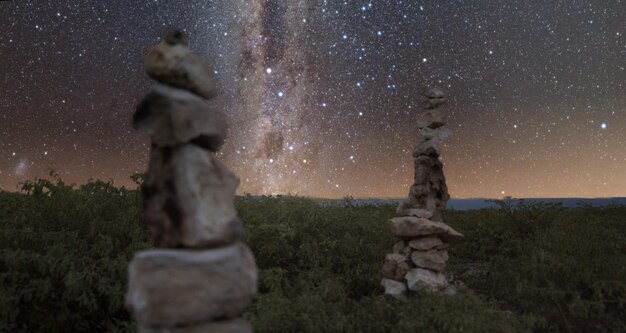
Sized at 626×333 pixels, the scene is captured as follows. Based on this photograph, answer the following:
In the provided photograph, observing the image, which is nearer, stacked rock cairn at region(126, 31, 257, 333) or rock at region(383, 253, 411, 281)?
stacked rock cairn at region(126, 31, 257, 333)

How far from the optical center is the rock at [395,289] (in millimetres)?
8492

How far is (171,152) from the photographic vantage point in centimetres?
364

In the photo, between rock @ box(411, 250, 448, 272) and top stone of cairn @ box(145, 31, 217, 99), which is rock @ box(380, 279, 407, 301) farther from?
top stone of cairn @ box(145, 31, 217, 99)

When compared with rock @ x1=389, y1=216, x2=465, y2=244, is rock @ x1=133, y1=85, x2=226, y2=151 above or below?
above

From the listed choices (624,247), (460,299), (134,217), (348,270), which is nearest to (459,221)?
(624,247)

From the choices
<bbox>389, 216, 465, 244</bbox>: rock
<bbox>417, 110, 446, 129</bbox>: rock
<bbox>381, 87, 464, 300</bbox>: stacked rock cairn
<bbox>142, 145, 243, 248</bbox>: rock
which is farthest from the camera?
<bbox>417, 110, 446, 129</bbox>: rock

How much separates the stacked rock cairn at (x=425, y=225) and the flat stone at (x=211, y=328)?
17.2 ft

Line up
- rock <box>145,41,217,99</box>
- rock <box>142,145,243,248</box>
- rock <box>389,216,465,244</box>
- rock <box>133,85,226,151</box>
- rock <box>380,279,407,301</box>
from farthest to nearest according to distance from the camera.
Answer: rock <box>389,216,465,244</box> < rock <box>380,279,407,301</box> < rock <box>145,41,217,99</box> < rock <box>133,85,226,151</box> < rock <box>142,145,243,248</box>

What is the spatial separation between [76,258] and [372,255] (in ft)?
20.8

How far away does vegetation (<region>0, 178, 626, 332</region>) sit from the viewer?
22.1ft

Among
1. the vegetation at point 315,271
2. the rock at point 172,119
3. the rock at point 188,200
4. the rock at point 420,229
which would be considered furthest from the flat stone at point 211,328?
the rock at point 420,229

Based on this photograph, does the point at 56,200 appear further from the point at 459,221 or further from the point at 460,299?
the point at 459,221

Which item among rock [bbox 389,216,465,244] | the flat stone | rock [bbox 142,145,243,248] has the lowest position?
the flat stone

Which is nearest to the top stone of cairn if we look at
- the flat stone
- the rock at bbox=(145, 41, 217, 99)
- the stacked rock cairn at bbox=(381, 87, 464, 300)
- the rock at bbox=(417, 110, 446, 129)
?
the rock at bbox=(145, 41, 217, 99)
